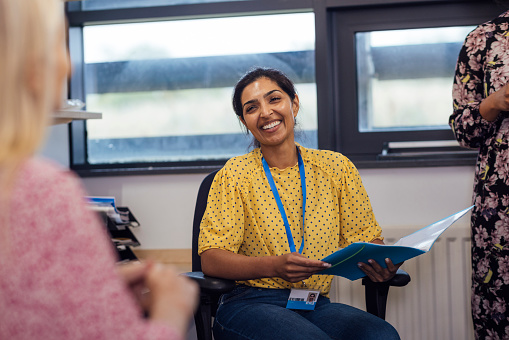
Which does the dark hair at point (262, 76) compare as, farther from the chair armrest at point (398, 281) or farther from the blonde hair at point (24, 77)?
the blonde hair at point (24, 77)

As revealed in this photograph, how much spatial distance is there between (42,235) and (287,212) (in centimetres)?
122

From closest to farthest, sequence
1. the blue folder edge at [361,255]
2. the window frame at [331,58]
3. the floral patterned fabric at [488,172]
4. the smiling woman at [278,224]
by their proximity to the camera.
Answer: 1. the blue folder edge at [361,255]
2. the smiling woman at [278,224]
3. the floral patterned fabric at [488,172]
4. the window frame at [331,58]

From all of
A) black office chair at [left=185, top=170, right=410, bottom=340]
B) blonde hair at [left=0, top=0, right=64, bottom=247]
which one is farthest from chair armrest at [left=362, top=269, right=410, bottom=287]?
blonde hair at [left=0, top=0, right=64, bottom=247]

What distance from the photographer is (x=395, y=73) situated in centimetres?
258

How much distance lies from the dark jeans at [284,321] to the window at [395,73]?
1048 mm

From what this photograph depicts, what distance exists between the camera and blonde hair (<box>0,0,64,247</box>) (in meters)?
0.60

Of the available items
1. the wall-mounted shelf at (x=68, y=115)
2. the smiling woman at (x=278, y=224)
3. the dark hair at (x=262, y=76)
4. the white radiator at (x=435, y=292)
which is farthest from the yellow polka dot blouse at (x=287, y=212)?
the wall-mounted shelf at (x=68, y=115)

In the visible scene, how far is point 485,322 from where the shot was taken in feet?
5.91

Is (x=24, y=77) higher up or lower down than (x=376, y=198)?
higher up

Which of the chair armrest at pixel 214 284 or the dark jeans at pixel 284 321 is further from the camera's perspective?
the chair armrest at pixel 214 284

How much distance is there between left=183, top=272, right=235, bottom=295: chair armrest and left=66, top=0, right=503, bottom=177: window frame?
3.12 feet

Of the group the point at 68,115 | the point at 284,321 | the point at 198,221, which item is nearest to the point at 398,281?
the point at 284,321

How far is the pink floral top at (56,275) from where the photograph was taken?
630 mm

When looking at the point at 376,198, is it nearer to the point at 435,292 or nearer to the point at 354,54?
the point at 435,292
